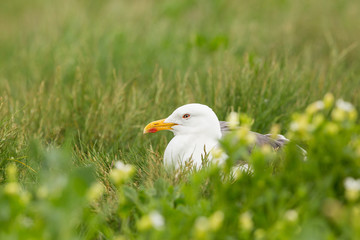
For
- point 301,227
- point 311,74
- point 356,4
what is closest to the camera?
point 301,227

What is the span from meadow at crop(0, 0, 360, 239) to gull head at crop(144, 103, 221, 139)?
0.96 feet

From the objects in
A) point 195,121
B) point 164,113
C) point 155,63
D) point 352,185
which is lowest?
point 155,63

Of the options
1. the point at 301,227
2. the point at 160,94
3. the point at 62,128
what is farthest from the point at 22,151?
the point at 301,227

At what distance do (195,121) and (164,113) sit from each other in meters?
0.69

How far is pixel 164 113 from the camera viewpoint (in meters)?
3.74

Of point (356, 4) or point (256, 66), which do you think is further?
point (356, 4)

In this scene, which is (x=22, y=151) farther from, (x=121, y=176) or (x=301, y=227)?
(x=301, y=227)

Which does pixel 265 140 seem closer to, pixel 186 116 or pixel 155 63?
pixel 186 116

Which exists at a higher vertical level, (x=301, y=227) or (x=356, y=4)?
(x=301, y=227)

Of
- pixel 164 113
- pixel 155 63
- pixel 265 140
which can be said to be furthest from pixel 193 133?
pixel 155 63

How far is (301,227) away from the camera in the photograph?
1808 millimetres

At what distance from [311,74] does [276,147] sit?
1.38 metres

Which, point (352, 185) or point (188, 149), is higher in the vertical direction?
point (352, 185)

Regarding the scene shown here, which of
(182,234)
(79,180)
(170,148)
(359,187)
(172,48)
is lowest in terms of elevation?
(172,48)
